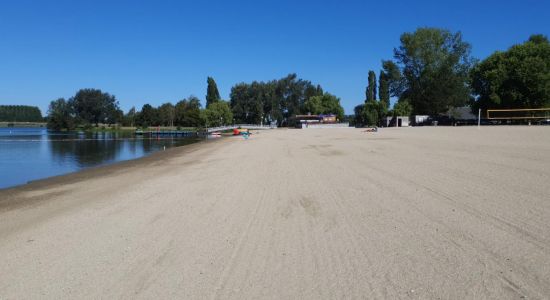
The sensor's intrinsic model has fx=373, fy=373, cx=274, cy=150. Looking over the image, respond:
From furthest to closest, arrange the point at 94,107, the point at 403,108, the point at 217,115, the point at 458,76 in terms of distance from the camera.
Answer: the point at 94,107 < the point at 217,115 < the point at 403,108 < the point at 458,76

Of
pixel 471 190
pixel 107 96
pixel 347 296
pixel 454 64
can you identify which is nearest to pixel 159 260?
pixel 347 296

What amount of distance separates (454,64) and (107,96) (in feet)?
520

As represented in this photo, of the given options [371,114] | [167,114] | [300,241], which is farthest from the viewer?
[167,114]

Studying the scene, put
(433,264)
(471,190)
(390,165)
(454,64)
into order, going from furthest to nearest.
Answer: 1. (454,64)
2. (390,165)
3. (471,190)
4. (433,264)

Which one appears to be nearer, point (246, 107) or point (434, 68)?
point (434, 68)

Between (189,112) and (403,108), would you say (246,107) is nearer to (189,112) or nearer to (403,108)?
(189,112)

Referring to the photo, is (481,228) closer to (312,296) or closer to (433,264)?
(433,264)

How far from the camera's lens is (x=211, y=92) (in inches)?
5054

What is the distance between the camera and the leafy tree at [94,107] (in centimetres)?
17088

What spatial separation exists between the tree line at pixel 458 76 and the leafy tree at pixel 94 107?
135m

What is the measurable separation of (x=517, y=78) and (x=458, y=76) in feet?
60.1

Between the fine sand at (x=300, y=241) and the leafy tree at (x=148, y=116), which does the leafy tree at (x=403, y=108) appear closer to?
the fine sand at (x=300, y=241)

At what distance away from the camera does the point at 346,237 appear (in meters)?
5.51

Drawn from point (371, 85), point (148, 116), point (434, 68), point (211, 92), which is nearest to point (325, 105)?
point (371, 85)
